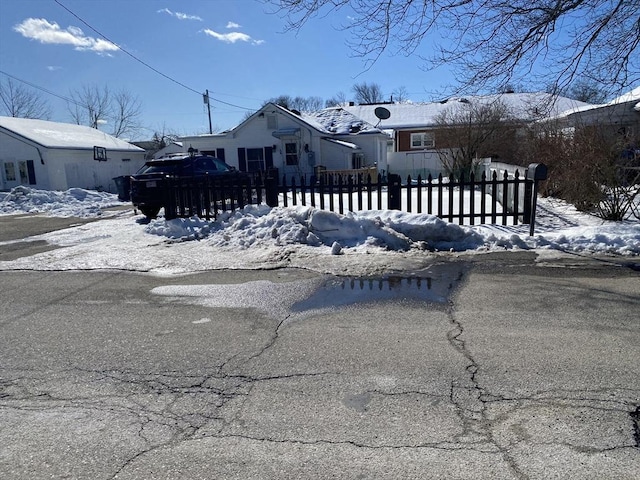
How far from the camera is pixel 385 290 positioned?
624 centimetres

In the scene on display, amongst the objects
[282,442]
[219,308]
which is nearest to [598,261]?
[219,308]

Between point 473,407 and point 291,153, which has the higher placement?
point 291,153

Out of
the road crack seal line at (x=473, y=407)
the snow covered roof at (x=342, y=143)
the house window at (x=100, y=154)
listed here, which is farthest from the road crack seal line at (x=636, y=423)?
the house window at (x=100, y=154)

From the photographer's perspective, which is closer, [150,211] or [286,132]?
[150,211]

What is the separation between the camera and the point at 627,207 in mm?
9648

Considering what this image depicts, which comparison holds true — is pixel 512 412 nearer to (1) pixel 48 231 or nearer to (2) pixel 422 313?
(2) pixel 422 313

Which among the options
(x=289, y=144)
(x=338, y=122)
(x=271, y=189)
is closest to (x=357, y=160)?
(x=338, y=122)

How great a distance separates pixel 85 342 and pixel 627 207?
10.2m

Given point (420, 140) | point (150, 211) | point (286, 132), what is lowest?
point (150, 211)

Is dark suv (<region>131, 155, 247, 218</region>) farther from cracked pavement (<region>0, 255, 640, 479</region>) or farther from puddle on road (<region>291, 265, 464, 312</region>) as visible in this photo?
cracked pavement (<region>0, 255, 640, 479</region>)

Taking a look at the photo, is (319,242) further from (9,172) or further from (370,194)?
(9,172)

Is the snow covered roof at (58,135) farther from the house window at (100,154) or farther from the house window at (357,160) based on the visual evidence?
the house window at (357,160)

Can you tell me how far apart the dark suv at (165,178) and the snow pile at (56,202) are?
5.81m

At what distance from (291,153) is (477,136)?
12.5 m
